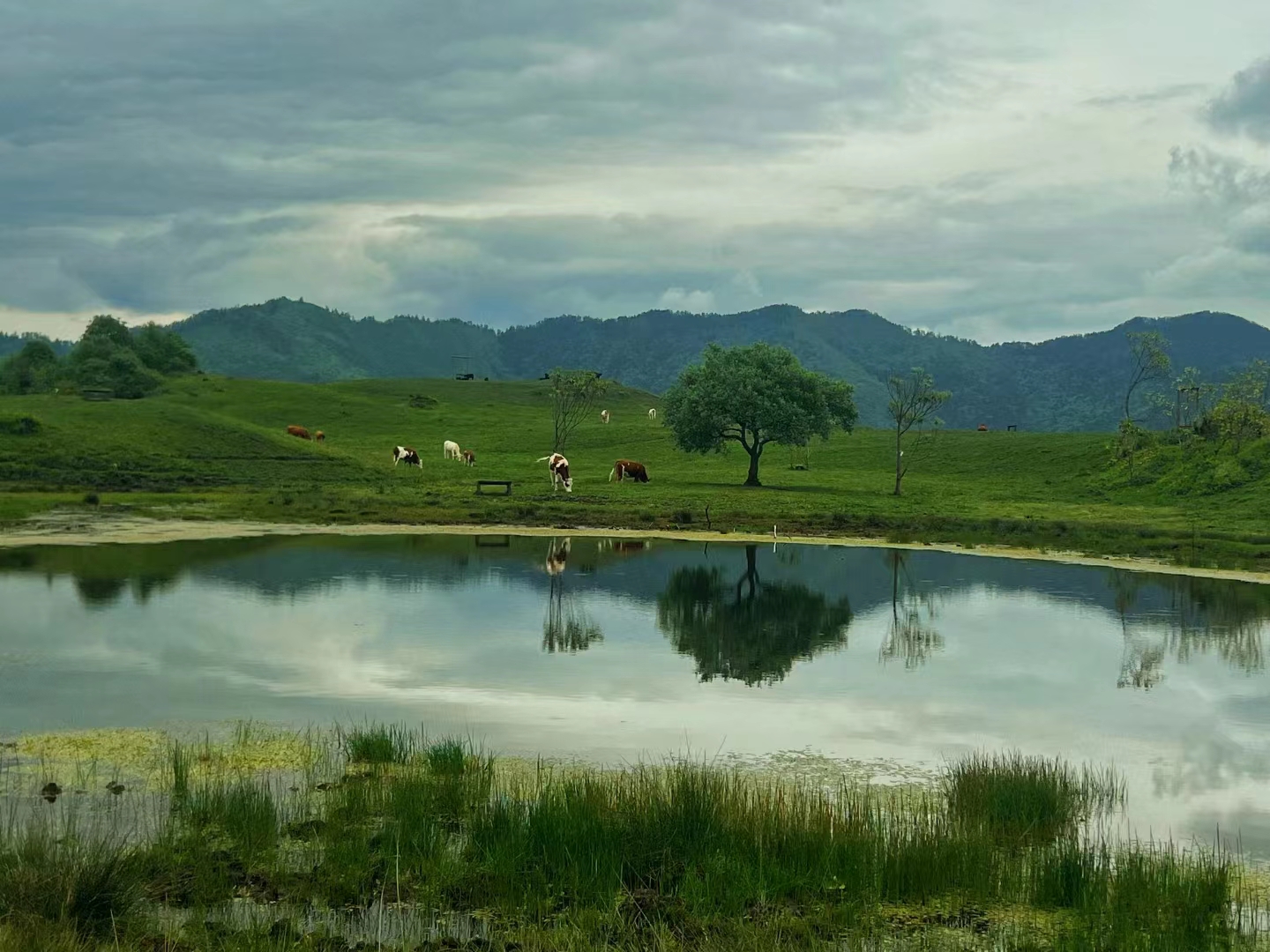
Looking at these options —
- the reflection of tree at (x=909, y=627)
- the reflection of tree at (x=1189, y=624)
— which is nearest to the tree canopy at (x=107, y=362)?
the reflection of tree at (x=909, y=627)

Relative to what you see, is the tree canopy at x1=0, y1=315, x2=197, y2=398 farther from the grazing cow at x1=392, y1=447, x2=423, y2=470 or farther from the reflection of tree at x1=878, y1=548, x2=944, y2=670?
the reflection of tree at x1=878, y1=548, x2=944, y2=670

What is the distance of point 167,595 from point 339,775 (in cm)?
1903

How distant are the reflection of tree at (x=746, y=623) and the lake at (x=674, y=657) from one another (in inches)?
5.3

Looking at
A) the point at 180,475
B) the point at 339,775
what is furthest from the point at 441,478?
the point at 339,775

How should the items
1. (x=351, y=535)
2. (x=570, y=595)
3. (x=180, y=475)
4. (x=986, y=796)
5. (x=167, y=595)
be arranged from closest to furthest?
(x=986, y=796) → (x=167, y=595) → (x=570, y=595) → (x=351, y=535) → (x=180, y=475)

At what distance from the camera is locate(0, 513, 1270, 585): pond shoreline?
4591 centimetres

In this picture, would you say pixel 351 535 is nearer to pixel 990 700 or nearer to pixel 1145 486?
pixel 990 700

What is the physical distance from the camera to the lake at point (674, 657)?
20234mm

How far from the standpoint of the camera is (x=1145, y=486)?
247 ft

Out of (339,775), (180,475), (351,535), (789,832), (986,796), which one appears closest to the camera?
(789,832)

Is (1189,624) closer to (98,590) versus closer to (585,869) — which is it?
(585,869)

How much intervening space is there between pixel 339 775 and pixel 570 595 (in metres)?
19.4

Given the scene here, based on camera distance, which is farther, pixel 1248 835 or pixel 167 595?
pixel 167 595

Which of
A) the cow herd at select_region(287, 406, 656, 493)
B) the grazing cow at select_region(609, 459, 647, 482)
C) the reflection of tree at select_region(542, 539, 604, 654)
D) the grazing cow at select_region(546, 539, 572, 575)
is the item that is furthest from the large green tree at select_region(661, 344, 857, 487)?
the reflection of tree at select_region(542, 539, 604, 654)
